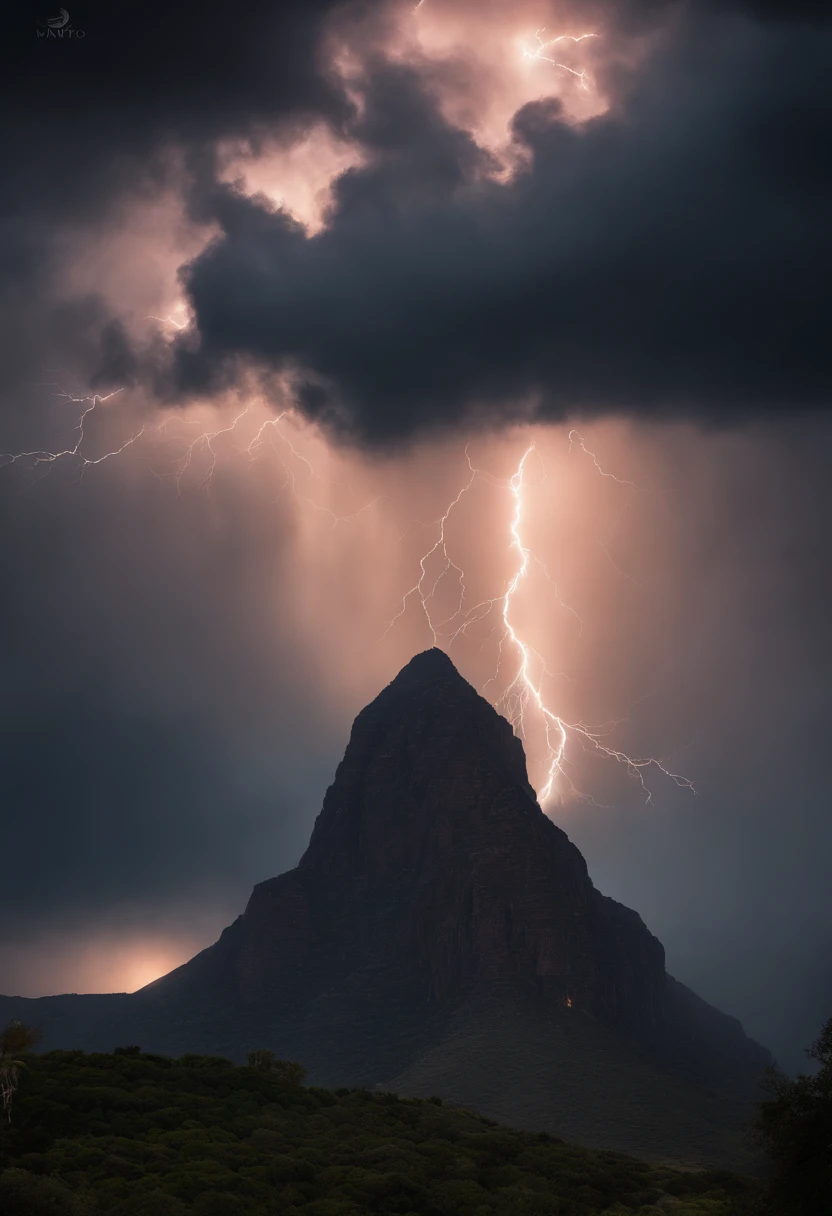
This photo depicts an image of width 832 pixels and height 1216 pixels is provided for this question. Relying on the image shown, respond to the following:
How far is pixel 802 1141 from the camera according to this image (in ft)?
180

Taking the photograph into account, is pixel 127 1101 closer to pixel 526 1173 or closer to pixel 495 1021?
pixel 526 1173

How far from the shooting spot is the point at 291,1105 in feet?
288

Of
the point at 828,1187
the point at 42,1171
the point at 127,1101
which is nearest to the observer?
the point at 828,1187

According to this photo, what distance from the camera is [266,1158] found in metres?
70.1

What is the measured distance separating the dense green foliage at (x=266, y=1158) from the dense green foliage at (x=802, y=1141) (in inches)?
338

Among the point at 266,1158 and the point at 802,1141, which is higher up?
the point at 802,1141

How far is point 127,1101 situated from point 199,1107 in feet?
20.6

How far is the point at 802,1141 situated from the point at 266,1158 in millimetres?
33480

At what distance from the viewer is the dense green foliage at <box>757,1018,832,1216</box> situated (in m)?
53.2

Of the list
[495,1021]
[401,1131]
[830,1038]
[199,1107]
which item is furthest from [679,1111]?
[830,1038]

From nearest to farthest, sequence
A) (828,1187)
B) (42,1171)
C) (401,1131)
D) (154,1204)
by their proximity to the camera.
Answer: (828,1187) < (154,1204) < (42,1171) < (401,1131)

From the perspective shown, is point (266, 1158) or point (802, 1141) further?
point (266, 1158)

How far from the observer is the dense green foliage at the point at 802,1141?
5322 centimetres

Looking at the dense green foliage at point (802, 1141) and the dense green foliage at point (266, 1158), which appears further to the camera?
the dense green foliage at point (266, 1158)
